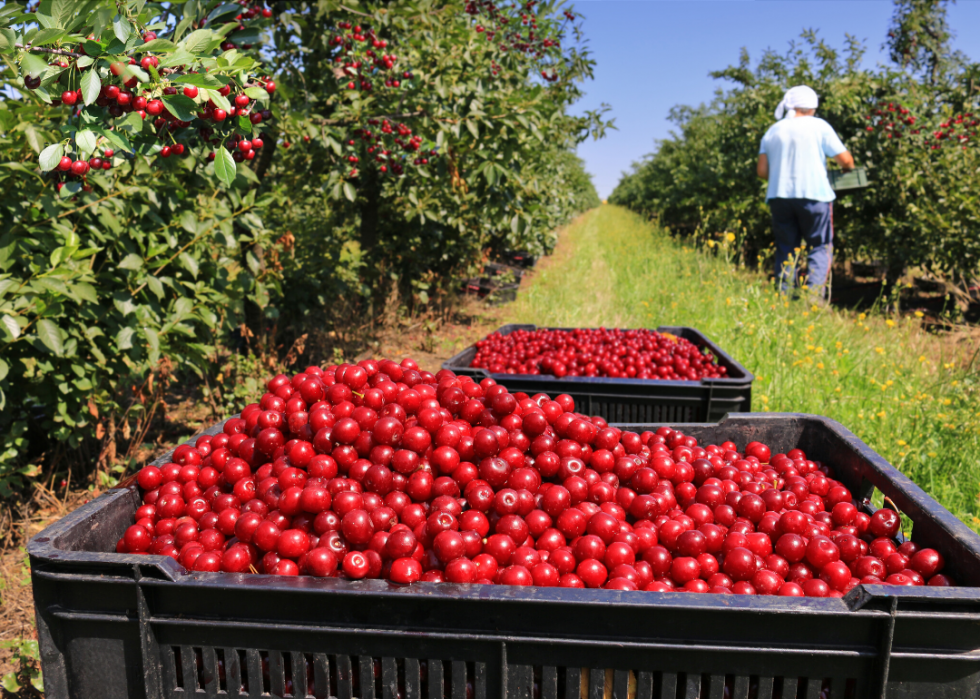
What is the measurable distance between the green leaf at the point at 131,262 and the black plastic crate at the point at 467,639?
211 cm

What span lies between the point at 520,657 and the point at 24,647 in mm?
1993

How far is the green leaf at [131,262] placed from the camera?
2918mm

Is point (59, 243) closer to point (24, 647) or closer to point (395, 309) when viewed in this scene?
point (24, 647)

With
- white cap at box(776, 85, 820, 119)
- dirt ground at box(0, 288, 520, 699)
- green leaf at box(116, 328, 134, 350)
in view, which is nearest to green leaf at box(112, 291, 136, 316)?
green leaf at box(116, 328, 134, 350)

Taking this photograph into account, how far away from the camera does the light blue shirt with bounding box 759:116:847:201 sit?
6.19 metres

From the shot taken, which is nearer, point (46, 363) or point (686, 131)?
point (46, 363)

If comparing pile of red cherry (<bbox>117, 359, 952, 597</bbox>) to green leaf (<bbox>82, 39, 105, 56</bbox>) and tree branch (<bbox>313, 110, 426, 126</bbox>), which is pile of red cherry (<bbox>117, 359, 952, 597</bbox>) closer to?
green leaf (<bbox>82, 39, 105, 56</bbox>)

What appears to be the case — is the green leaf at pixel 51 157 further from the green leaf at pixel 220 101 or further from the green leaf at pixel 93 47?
the green leaf at pixel 220 101

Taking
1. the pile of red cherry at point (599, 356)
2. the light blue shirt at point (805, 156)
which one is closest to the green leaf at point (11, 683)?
the pile of red cherry at point (599, 356)

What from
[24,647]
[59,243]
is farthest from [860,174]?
[24,647]

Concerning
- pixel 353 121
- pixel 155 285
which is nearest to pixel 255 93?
pixel 155 285

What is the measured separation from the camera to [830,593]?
50.9 inches

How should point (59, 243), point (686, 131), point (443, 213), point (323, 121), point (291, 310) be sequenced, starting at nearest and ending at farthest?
point (59, 243)
point (323, 121)
point (291, 310)
point (443, 213)
point (686, 131)

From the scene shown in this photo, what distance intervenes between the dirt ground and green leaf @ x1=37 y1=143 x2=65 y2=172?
5.54 ft
